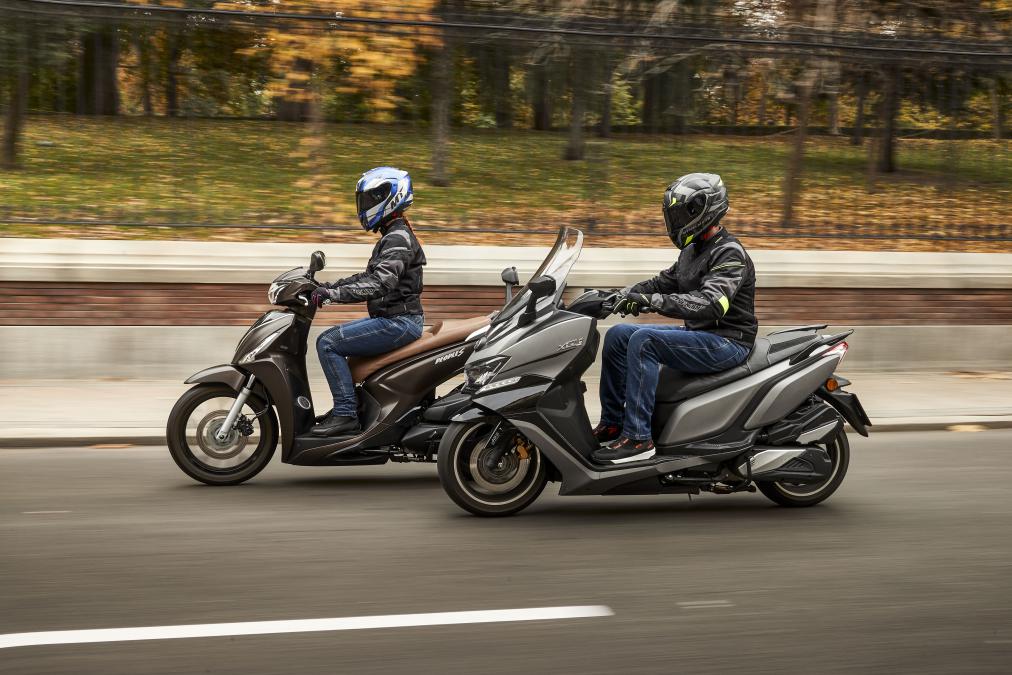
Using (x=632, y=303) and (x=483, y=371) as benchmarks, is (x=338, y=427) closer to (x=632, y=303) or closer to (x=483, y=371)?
(x=483, y=371)

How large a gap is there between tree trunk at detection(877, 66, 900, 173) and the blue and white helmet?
6762 mm

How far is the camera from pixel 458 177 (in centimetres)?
1116

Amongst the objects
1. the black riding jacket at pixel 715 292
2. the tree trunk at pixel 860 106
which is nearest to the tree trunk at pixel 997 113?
the tree trunk at pixel 860 106

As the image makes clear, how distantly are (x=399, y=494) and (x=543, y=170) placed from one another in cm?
517

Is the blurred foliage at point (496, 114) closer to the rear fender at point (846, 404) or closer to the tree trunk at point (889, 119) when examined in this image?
the tree trunk at point (889, 119)

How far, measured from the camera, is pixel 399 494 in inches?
265

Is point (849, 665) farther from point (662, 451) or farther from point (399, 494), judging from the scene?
point (399, 494)

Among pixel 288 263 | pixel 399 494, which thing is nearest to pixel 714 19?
pixel 288 263

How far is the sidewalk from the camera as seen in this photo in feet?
26.3

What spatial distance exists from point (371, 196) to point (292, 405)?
1.29 m

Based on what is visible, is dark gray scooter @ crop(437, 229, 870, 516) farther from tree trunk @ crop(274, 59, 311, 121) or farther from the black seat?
tree trunk @ crop(274, 59, 311, 121)

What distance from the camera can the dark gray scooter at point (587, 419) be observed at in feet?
19.2

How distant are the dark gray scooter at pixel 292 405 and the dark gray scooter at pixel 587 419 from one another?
2.34 ft

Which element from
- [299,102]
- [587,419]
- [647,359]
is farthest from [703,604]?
[299,102]
